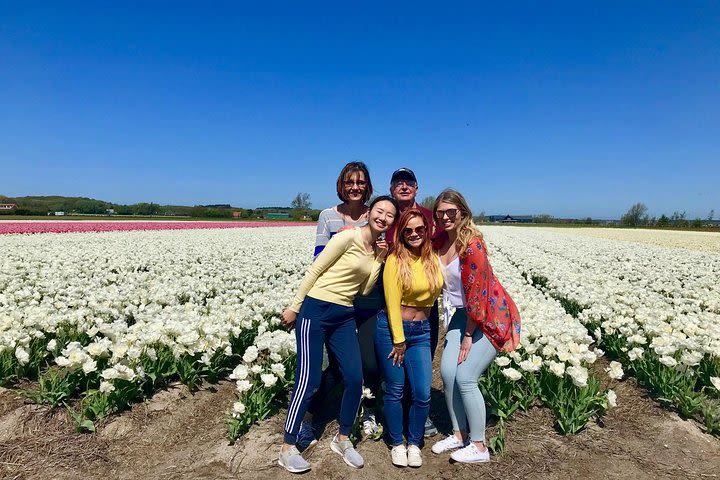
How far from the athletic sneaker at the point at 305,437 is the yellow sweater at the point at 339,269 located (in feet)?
4.14

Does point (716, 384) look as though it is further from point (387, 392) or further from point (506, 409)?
point (387, 392)

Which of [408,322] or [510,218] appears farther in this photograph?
[510,218]

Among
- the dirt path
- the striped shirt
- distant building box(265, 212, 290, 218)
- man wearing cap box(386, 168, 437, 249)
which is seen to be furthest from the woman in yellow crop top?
distant building box(265, 212, 290, 218)

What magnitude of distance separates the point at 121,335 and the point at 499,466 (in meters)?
4.19

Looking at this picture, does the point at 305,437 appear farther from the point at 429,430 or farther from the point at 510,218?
the point at 510,218

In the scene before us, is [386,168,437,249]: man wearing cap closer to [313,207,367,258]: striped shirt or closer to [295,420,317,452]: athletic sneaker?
[313,207,367,258]: striped shirt

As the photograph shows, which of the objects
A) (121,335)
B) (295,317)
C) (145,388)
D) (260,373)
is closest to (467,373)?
(295,317)

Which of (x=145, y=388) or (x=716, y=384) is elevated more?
(x=716, y=384)

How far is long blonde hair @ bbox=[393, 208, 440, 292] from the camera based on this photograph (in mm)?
3213

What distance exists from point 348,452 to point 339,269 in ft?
5.07

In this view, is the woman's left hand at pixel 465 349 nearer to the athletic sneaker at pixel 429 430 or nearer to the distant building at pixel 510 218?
the athletic sneaker at pixel 429 430

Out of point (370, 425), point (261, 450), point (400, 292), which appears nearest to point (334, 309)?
point (400, 292)

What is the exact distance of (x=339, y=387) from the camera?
4.63 meters

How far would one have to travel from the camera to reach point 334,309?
3145 millimetres
